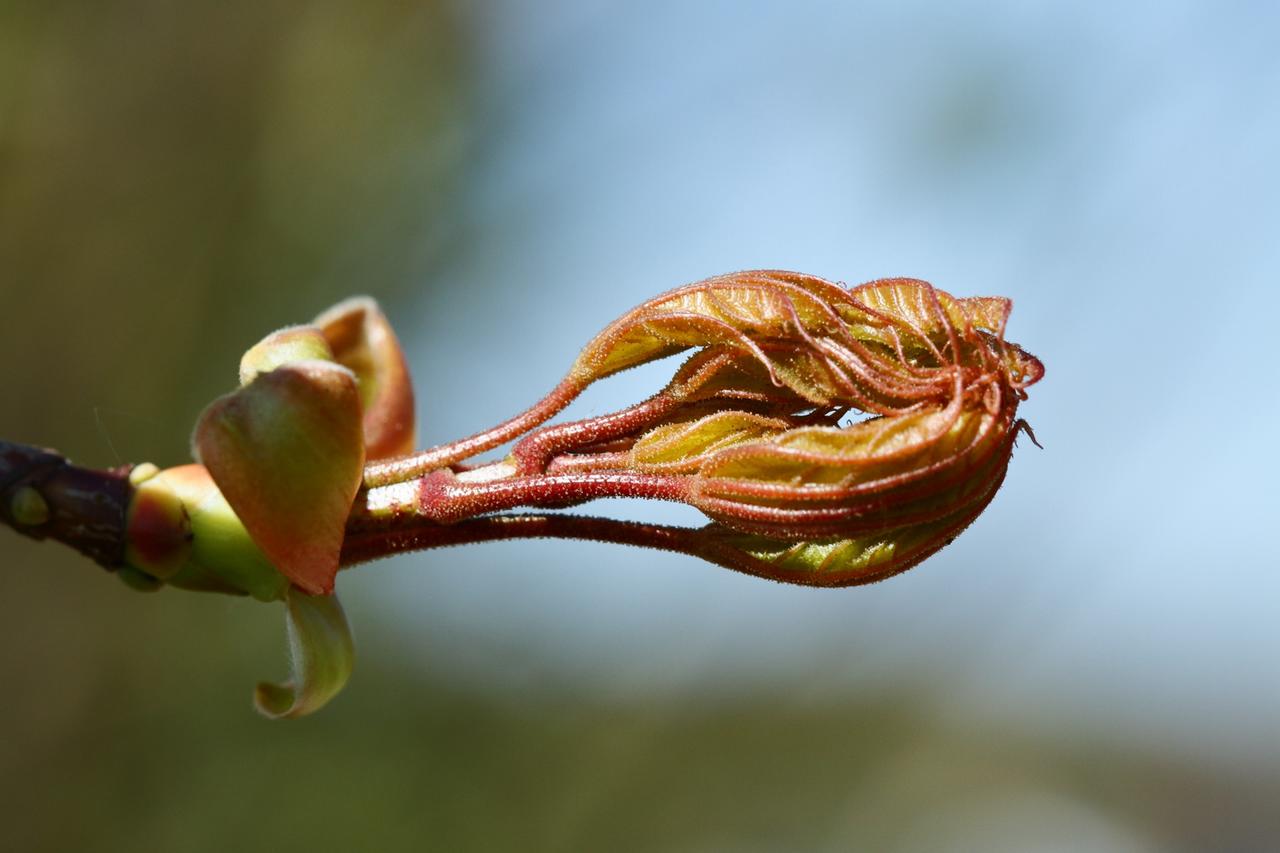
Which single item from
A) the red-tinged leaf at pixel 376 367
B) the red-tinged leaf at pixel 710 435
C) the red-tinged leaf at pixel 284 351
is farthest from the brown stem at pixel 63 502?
the red-tinged leaf at pixel 710 435

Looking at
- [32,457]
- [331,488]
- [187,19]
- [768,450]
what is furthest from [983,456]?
[187,19]

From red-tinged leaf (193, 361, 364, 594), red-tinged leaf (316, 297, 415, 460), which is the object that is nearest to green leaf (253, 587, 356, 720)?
red-tinged leaf (193, 361, 364, 594)

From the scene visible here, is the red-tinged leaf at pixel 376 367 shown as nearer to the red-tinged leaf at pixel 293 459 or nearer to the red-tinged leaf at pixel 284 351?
the red-tinged leaf at pixel 284 351

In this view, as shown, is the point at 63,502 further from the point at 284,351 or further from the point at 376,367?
the point at 376,367

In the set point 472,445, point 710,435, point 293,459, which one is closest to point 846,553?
point 710,435

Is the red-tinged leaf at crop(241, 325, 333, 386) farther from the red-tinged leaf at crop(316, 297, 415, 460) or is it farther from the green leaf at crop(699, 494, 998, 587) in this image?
the green leaf at crop(699, 494, 998, 587)

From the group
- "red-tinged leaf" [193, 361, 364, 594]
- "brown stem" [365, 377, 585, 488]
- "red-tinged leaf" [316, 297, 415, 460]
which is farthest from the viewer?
"red-tinged leaf" [316, 297, 415, 460]

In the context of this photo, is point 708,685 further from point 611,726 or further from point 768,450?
point 768,450
